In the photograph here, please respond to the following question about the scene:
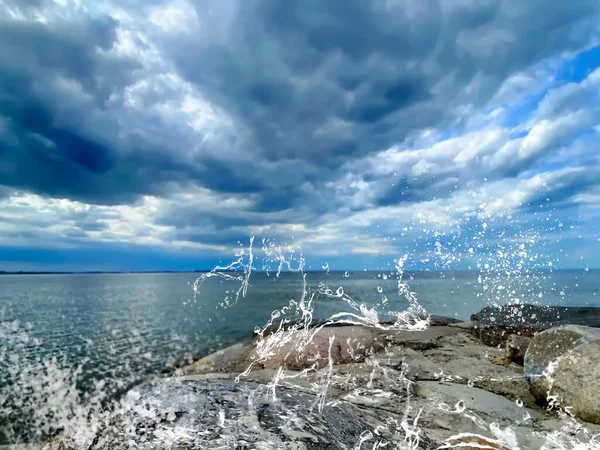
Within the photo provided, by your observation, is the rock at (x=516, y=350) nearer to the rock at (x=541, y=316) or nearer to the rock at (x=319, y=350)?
the rock at (x=319, y=350)

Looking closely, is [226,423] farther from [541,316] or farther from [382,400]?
[541,316]

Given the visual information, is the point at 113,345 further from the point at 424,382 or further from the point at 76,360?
the point at 424,382

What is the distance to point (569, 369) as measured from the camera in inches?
236

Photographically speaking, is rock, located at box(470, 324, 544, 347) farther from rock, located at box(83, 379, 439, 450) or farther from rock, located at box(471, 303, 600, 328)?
rock, located at box(83, 379, 439, 450)

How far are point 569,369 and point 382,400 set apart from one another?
3.04m

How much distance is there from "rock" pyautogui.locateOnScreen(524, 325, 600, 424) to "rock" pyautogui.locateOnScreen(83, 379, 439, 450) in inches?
132

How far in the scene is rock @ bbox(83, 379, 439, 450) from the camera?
112 inches

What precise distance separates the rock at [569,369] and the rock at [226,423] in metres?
3.36

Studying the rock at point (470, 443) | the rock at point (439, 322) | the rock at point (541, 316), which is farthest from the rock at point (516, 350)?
the rock at point (541, 316)

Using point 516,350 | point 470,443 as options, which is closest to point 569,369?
point 470,443

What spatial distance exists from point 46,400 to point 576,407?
14.2 metres

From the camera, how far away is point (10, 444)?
8.53 m

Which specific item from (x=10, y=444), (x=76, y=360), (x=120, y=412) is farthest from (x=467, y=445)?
(x=76, y=360)

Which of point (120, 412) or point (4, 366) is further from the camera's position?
point (4, 366)
